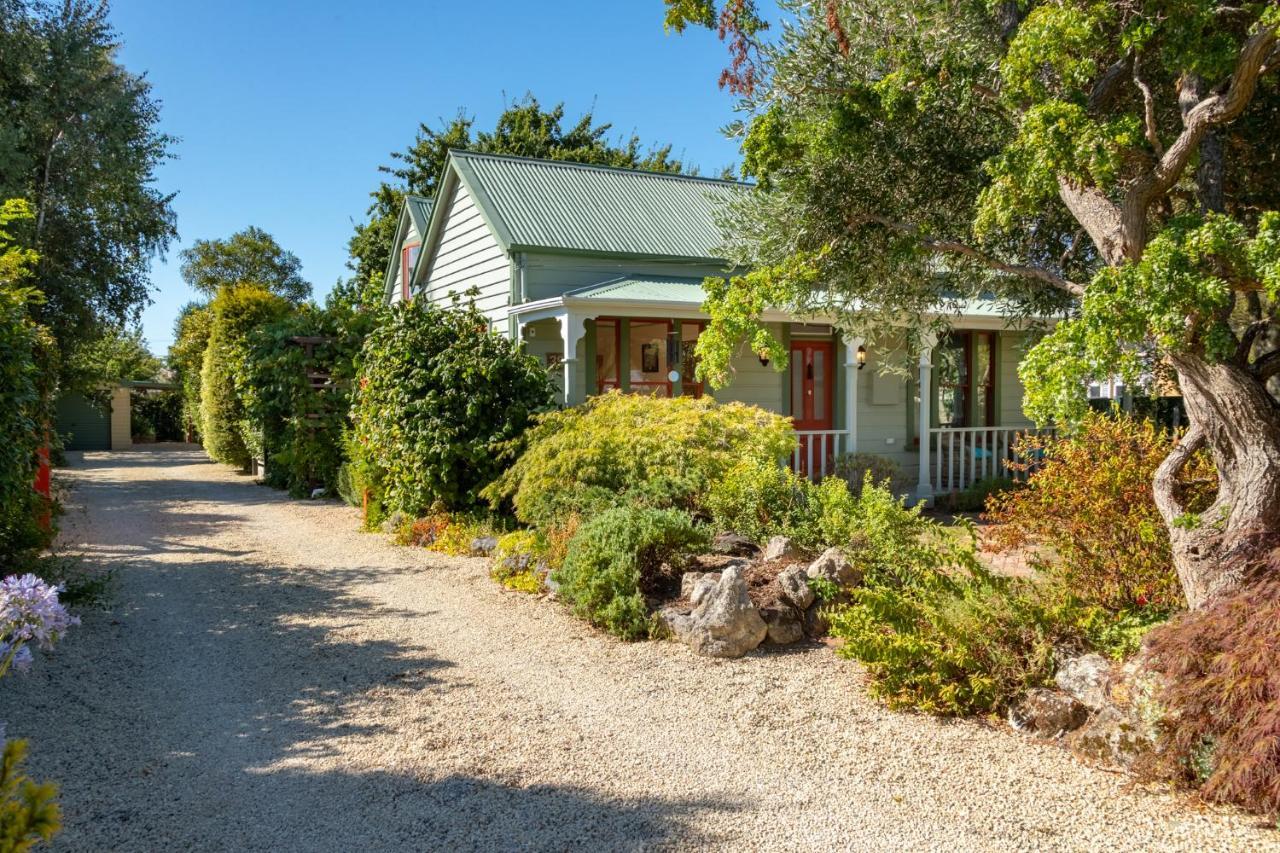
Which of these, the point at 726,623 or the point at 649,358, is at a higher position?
the point at 649,358

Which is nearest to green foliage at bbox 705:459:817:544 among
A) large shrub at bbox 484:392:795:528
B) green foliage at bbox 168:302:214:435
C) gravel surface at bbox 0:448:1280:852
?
large shrub at bbox 484:392:795:528

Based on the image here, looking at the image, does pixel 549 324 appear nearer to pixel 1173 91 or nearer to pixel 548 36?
pixel 548 36

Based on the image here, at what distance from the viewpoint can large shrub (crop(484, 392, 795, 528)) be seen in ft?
28.5

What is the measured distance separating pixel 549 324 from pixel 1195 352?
1026cm

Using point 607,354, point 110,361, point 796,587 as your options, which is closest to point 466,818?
point 796,587

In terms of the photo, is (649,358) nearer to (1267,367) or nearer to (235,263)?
(1267,367)

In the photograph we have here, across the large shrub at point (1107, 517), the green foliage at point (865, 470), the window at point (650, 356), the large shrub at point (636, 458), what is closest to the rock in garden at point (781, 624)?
the large shrub at point (1107, 517)

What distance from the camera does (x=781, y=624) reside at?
6.34 meters

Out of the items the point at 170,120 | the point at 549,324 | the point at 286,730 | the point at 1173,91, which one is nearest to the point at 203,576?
the point at 286,730

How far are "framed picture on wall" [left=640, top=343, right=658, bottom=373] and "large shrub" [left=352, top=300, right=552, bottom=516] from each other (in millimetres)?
3218

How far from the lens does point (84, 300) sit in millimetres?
17672

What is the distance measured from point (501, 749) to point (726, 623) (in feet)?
6.66

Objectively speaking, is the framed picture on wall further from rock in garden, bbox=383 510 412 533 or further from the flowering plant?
the flowering plant

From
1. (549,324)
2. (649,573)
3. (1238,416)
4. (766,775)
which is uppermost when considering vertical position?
(549,324)
